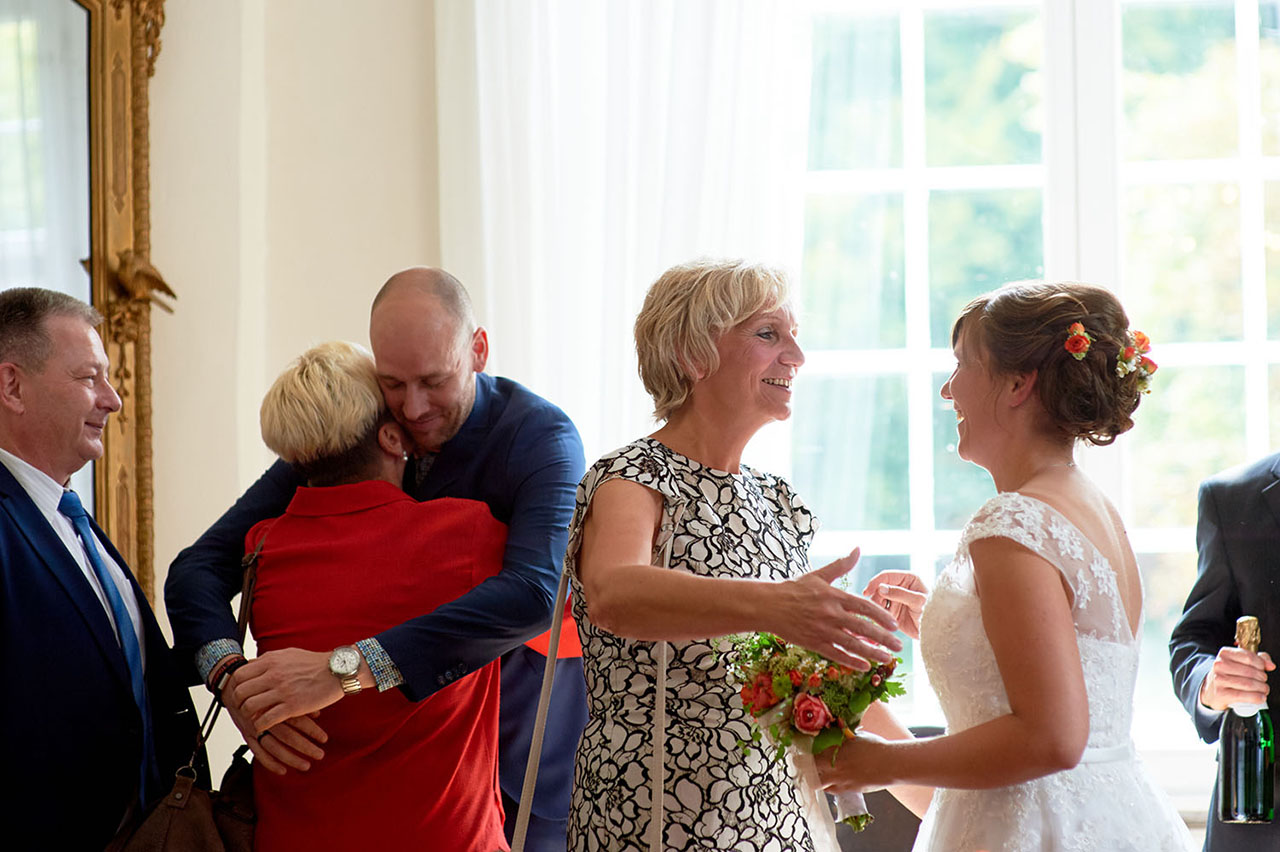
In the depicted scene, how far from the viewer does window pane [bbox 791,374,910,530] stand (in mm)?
3941

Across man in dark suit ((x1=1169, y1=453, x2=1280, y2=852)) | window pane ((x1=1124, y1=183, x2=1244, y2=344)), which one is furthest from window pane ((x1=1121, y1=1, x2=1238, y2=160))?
man in dark suit ((x1=1169, y1=453, x2=1280, y2=852))

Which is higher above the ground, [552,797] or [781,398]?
[781,398]

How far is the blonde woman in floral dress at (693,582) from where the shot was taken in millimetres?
1662

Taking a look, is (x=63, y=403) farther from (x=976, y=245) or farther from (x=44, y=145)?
(x=976, y=245)

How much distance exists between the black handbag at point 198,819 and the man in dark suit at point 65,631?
0.13m

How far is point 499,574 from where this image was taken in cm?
216

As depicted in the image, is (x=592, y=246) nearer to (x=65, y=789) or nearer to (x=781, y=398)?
(x=781, y=398)

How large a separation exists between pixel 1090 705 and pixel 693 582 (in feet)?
2.16

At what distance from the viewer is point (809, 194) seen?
158 inches

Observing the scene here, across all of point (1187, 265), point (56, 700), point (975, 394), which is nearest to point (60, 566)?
point (56, 700)

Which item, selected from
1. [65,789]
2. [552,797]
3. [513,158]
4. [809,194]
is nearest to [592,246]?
[513,158]

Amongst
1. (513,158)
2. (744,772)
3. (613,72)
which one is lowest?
(744,772)

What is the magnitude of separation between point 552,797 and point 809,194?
2292 mm

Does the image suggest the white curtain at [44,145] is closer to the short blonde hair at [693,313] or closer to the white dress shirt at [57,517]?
the white dress shirt at [57,517]
